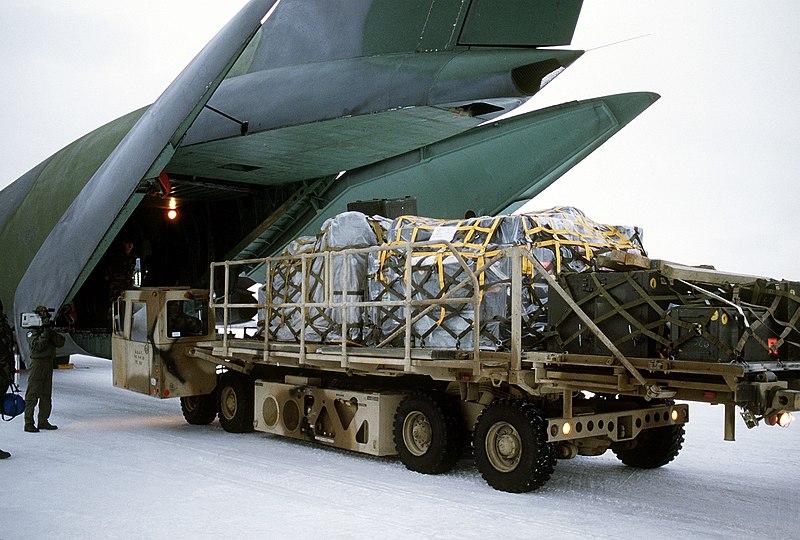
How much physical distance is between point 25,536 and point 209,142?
8.76m

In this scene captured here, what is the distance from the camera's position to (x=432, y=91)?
1173 centimetres

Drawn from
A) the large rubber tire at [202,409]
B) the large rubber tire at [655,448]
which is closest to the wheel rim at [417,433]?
the large rubber tire at [655,448]

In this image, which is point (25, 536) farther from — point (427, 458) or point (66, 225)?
point (66, 225)

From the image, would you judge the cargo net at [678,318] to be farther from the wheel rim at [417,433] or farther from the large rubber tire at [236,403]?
the large rubber tire at [236,403]

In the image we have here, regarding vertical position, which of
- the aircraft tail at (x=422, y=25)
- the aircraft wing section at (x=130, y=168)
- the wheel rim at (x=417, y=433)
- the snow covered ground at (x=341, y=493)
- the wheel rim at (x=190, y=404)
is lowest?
the snow covered ground at (x=341, y=493)

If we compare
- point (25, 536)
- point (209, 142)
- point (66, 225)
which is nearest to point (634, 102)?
point (209, 142)

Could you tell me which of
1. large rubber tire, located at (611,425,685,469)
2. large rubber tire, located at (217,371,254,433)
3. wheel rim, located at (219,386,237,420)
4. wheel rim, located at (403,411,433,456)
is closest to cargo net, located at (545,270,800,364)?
wheel rim, located at (403,411,433,456)

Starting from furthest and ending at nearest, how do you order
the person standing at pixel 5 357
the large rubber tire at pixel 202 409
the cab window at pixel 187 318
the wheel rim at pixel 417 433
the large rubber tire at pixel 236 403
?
the large rubber tire at pixel 202 409, the cab window at pixel 187 318, the large rubber tire at pixel 236 403, the person standing at pixel 5 357, the wheel rim at pixel 417 433

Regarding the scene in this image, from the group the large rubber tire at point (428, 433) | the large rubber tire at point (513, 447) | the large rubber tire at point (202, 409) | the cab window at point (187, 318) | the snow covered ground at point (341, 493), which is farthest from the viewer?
the large rubber tire at point (202, 409)

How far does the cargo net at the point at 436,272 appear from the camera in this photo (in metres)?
8.59

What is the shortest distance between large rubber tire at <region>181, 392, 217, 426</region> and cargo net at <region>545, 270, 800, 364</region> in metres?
6.32

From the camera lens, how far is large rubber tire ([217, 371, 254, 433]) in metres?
11.9

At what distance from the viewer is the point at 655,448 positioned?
31.2 feet

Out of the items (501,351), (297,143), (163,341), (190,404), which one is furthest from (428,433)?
(297,143)
